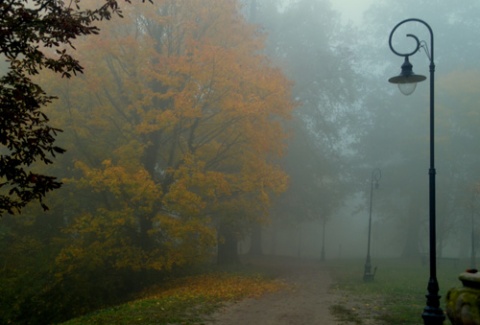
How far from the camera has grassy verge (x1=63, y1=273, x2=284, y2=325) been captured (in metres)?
11.0

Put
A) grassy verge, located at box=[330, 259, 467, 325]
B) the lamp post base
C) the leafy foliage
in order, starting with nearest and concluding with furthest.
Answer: the leafy foliage → the lamp post base → grassy verge, located at box=[330, 259, 467, 325]

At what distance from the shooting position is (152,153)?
19.3 m

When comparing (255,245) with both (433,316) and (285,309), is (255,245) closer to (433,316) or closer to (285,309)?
(285,309)

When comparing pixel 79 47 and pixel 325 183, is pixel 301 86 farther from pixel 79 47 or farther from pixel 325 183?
pixel 79 47

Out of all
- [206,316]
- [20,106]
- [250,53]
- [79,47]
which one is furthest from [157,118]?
[20,106]

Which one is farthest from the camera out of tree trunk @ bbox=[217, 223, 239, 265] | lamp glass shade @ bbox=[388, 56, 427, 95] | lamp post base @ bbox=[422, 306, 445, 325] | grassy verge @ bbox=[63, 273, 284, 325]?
tree trunk @ bbox=[217, 223, 239, 265]

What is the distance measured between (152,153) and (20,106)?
538 inches

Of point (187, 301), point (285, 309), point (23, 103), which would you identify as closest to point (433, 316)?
point (285, 309)

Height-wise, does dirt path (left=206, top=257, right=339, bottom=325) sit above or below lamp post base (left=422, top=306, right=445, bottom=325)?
below

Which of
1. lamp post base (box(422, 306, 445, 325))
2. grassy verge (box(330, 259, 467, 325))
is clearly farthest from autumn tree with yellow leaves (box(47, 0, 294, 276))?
lamp post base (box(422, 306, 445, 325))

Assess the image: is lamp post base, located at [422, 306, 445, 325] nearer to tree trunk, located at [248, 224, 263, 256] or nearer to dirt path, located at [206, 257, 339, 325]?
dirt path, located at [206, 257, 339, 325]

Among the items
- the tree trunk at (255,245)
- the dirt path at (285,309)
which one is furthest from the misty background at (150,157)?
the tree trunk at (255,245)

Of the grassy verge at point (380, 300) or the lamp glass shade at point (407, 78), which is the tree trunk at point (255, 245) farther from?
the lamp glass shade at point (407, 78)

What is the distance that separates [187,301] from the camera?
1348 centimetres
